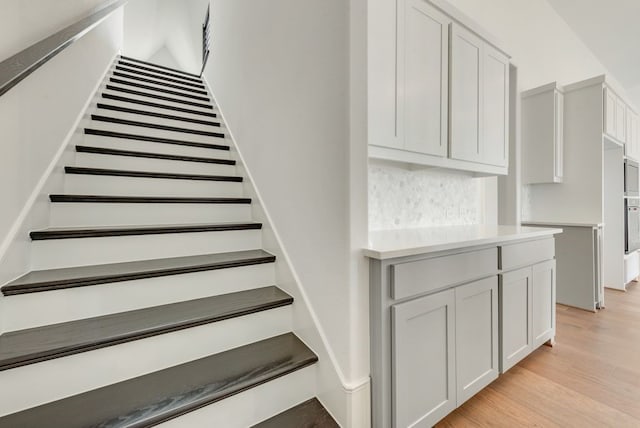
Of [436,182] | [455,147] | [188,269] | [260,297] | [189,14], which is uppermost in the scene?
[189,14]

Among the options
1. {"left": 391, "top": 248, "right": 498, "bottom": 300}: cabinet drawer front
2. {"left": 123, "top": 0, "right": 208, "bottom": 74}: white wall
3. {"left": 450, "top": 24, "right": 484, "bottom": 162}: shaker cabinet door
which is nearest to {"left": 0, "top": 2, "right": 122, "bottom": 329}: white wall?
{"left": 391, "top": 248, "right": 498, "bottom": 300}: cabinet drawer front

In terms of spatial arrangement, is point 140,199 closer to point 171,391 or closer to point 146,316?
point 146,316

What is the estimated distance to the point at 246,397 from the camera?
3.63ft

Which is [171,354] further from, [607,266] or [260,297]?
[607,266]

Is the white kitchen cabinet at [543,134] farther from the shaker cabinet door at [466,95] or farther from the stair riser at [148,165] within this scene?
the stair riser at [148,165]

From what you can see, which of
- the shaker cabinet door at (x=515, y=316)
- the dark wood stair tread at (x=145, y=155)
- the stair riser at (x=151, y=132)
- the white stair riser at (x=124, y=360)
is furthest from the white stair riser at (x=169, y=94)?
the shaker cabinet door at (x=515, y=316)

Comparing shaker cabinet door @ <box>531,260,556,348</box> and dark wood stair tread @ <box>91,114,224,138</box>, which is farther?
dark wood stair tread @ <box>91,114,224,138</box>

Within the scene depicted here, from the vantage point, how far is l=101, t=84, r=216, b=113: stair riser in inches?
108

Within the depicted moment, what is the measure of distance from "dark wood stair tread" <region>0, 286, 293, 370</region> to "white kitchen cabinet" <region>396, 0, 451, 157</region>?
117 cm

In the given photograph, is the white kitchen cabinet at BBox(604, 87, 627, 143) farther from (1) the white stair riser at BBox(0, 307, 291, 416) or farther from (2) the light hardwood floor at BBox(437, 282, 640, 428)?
(1) the white stair riser at BBox(0, 307, 291, 416)

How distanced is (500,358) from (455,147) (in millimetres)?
1283

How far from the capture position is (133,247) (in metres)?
1.50

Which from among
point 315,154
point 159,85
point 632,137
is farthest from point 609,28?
point 159,85

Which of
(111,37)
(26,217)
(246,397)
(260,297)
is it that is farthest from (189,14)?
(246,397)
